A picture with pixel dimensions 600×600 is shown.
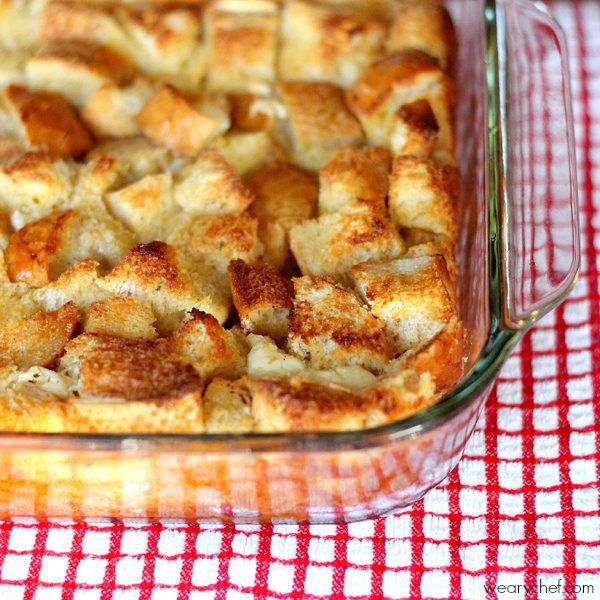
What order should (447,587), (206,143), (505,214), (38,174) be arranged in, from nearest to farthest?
(447,587)
(505,214)
(38,174)
(206,143)

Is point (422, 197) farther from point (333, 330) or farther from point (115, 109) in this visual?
point (115, 109)

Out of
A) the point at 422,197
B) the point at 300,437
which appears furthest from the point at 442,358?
the point at 422,197

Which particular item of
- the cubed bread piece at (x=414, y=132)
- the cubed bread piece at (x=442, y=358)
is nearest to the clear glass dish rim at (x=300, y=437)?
the cubed bread piece at (x=442, y=358)

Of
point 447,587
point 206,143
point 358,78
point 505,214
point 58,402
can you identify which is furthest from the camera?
point 358,78

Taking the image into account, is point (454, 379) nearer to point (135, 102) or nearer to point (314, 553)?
point (314, 553)

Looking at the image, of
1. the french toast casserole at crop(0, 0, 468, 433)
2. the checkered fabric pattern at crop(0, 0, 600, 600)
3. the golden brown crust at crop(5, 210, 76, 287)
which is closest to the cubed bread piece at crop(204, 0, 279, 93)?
the french toast casserole at crop(0, 0, 468, 433)

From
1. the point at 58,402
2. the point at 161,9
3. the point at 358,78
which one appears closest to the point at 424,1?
the point at 358,78
